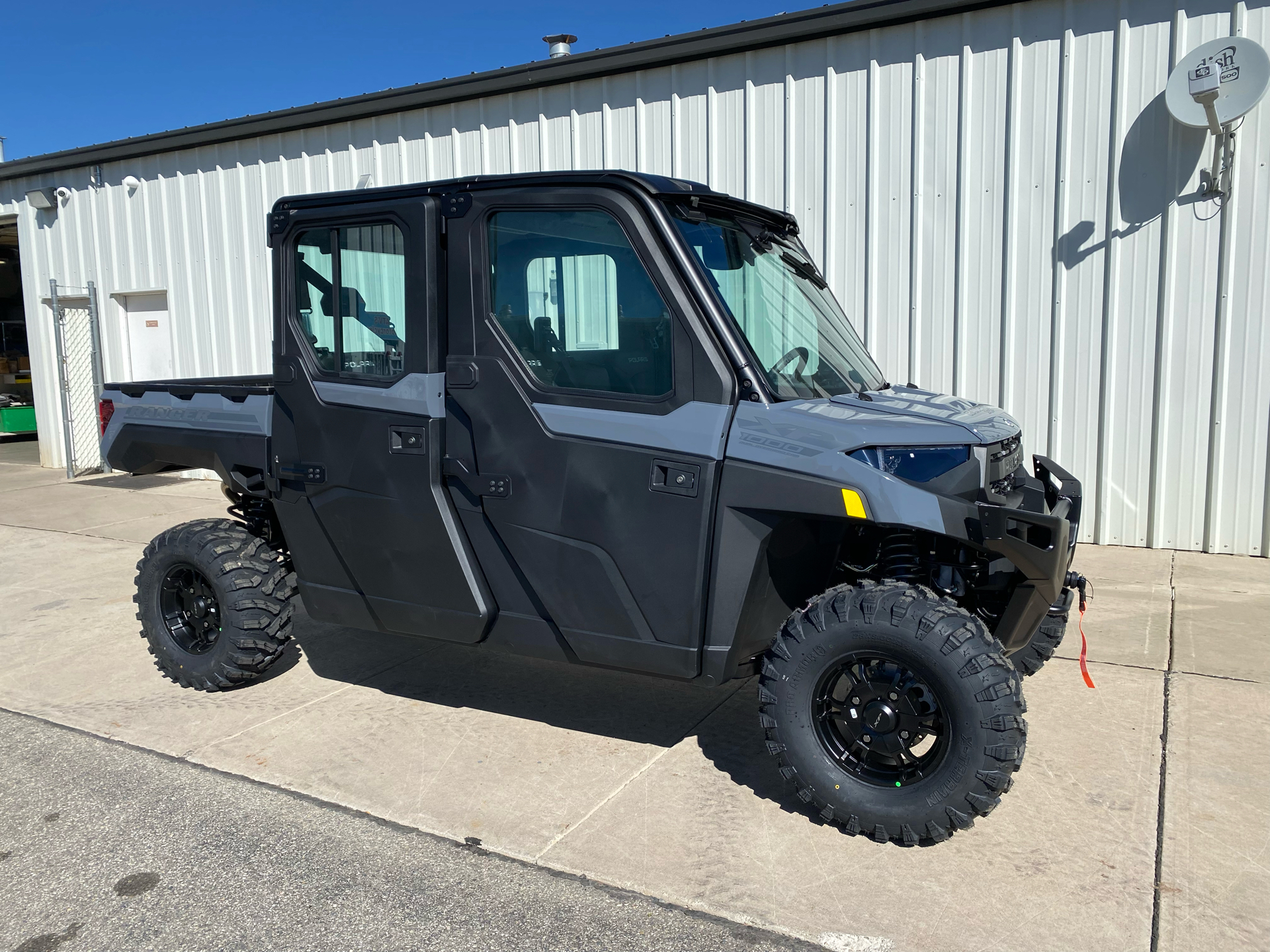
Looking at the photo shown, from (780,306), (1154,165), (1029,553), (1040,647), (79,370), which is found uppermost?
(1154,165)

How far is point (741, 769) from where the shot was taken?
396 cm

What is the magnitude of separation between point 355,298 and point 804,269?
191 cm

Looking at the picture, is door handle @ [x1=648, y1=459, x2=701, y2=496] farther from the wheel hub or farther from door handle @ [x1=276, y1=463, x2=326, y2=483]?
door handle @ [x1=276, y1=463, x2=326, y2=483]

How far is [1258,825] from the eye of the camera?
3383mm

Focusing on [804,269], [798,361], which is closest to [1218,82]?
[804,269]

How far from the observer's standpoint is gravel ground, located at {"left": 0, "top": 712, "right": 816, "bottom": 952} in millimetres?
2854

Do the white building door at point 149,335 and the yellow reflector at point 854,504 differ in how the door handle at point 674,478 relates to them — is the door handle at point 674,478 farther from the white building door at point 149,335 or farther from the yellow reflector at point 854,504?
the white building door at point 149,335

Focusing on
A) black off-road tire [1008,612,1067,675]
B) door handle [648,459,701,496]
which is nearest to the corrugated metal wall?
black off-road tire [1008,612,1067,675]

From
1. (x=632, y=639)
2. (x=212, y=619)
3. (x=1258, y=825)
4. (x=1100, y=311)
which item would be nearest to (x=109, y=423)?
(x=212, y=619)

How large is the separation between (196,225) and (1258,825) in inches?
483

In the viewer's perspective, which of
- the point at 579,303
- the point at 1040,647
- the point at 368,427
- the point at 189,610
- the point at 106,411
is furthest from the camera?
the point at 106,411

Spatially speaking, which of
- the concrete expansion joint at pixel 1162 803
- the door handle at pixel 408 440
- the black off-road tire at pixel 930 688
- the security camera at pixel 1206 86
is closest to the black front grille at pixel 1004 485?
the black off-road tire at pixel 930 688

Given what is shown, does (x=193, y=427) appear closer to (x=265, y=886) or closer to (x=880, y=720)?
(x=265, y=886)

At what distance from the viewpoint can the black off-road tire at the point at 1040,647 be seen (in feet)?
14.2
